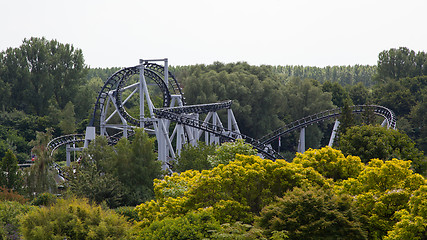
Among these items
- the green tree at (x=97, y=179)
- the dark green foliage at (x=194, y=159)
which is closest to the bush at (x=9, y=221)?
the green tree at (x=97, y=179)

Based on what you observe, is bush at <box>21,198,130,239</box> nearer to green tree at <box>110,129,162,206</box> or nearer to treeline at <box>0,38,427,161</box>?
green tree at <box>110,129,162,206</box>

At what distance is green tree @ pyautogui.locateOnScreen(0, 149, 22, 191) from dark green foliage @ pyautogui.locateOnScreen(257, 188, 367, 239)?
19.8 metres

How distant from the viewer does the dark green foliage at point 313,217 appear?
19.4 meters

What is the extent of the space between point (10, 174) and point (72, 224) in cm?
1508

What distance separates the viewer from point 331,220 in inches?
775

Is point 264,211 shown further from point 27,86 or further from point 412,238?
point 27,86

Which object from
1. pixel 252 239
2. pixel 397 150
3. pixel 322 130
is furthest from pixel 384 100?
pixel 252 239

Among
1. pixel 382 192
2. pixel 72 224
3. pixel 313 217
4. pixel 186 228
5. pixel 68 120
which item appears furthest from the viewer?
pixel 68 120

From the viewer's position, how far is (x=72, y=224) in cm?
2072

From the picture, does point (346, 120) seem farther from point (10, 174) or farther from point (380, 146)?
point (10, 174)

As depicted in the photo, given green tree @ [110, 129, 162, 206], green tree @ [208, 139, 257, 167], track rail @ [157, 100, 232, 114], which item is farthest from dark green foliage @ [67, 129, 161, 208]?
track rail @ [157, 100, 232, 114]

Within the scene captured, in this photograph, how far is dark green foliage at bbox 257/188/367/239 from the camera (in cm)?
1938

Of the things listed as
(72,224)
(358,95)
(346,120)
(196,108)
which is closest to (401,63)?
(358,95)

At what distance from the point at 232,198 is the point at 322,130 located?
52754 mm
